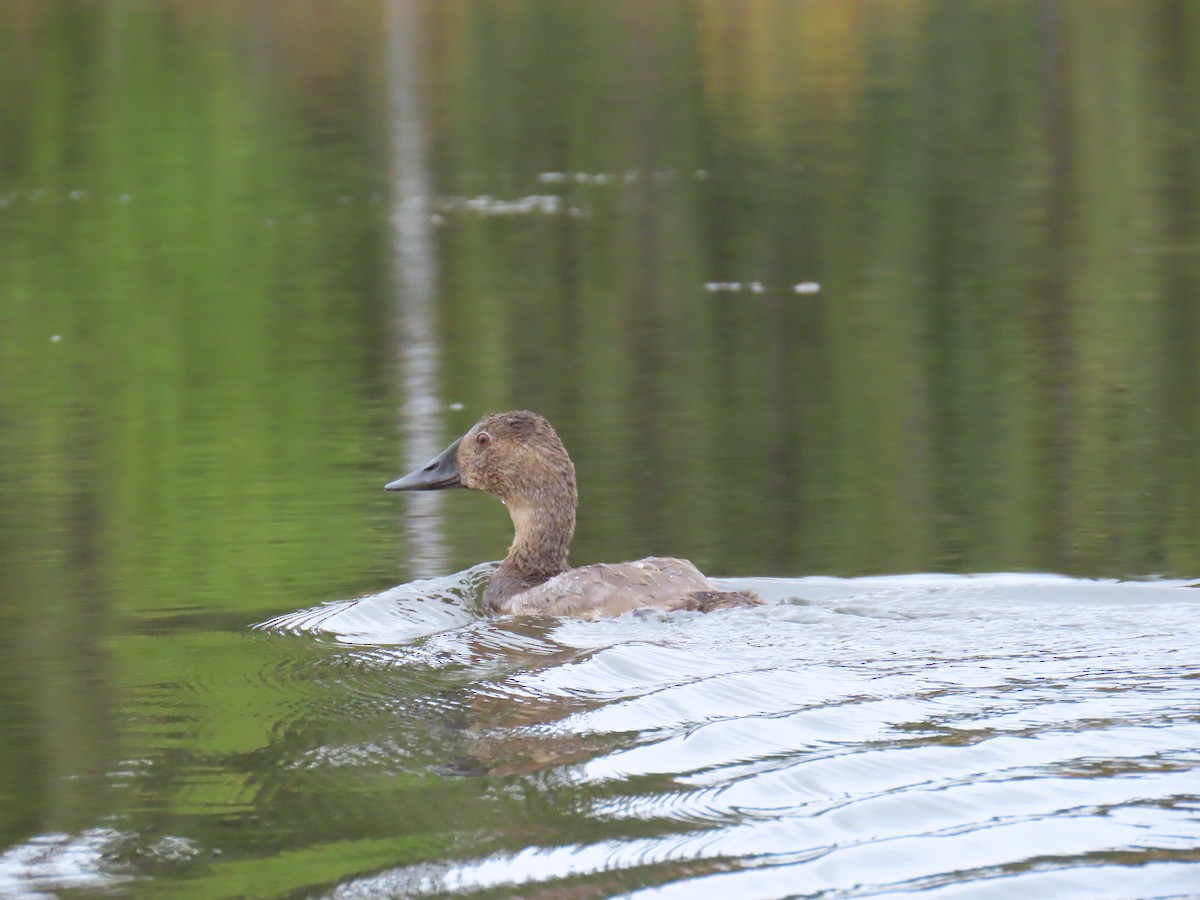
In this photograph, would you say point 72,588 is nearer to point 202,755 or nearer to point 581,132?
point 202,755

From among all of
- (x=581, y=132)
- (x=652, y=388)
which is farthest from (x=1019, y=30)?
(x=652, y=388)

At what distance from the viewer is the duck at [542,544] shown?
7.34m

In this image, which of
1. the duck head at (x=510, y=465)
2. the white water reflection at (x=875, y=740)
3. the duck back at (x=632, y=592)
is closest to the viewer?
the white water reflection at (x=875, y=740)

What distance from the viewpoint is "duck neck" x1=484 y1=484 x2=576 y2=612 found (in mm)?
8219

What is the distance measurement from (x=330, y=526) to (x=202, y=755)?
3451 mm

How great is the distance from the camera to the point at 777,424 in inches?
446

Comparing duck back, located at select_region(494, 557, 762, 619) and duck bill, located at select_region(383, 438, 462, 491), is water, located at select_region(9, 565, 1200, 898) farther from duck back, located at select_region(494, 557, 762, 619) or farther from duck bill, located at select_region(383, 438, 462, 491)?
duck bill, located at select_region(383, 438, 462, 491)

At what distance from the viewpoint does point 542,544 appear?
8.29 m

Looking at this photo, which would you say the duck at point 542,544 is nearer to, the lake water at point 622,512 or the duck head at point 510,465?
the duck head at point 510,465

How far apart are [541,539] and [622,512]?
47.4 inches

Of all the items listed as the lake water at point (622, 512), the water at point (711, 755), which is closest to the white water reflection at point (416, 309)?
the lake water at point (622, 512)

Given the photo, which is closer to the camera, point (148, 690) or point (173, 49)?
point (148, 690)

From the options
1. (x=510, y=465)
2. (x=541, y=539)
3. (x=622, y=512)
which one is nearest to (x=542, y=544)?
(x=541, y=539)

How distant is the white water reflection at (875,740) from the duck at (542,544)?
0.13m
